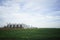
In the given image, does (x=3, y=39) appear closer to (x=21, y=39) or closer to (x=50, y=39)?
(x=21, y=39)

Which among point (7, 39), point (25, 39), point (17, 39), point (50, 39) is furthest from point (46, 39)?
point (7, 39)

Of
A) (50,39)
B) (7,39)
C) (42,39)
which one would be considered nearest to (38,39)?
(42,39)

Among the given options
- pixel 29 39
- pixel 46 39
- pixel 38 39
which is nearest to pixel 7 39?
pixel 29 39

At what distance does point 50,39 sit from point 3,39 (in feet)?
7.42

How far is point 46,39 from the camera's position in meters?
5.61

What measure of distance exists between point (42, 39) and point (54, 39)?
1.94 feet

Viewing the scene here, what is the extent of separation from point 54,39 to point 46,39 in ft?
1.28

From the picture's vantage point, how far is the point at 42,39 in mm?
5555

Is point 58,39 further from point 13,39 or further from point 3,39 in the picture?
point 3,39

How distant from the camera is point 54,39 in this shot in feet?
18.5

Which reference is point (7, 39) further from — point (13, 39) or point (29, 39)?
point (29, 39)

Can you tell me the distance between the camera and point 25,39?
18.4ft

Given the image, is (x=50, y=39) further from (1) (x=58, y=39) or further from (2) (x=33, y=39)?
(2) (x=33, y=39)

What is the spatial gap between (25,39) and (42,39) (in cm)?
80
